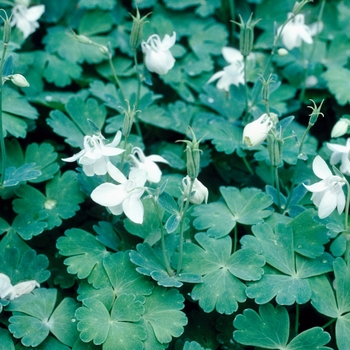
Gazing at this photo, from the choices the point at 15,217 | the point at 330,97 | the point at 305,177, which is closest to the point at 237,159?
the point at 305,177

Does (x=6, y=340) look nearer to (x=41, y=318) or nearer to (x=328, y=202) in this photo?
(x=41, y=318)

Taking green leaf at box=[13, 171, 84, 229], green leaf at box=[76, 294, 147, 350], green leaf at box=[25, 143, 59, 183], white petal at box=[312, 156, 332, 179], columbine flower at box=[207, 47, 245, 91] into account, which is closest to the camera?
green leaf at box=[76, 294, 147, 350]

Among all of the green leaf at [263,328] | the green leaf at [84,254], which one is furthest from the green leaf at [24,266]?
the green leaf at [263,328]

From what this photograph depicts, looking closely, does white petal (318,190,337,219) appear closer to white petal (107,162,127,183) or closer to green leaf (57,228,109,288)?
white petal (107,162,127,183)

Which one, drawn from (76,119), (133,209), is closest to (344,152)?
(133,209)

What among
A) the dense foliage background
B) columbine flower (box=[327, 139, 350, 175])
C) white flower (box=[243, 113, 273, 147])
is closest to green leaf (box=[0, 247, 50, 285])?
the dense foliage background

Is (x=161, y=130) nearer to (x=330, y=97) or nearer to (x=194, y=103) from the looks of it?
(x=194, y=103)
